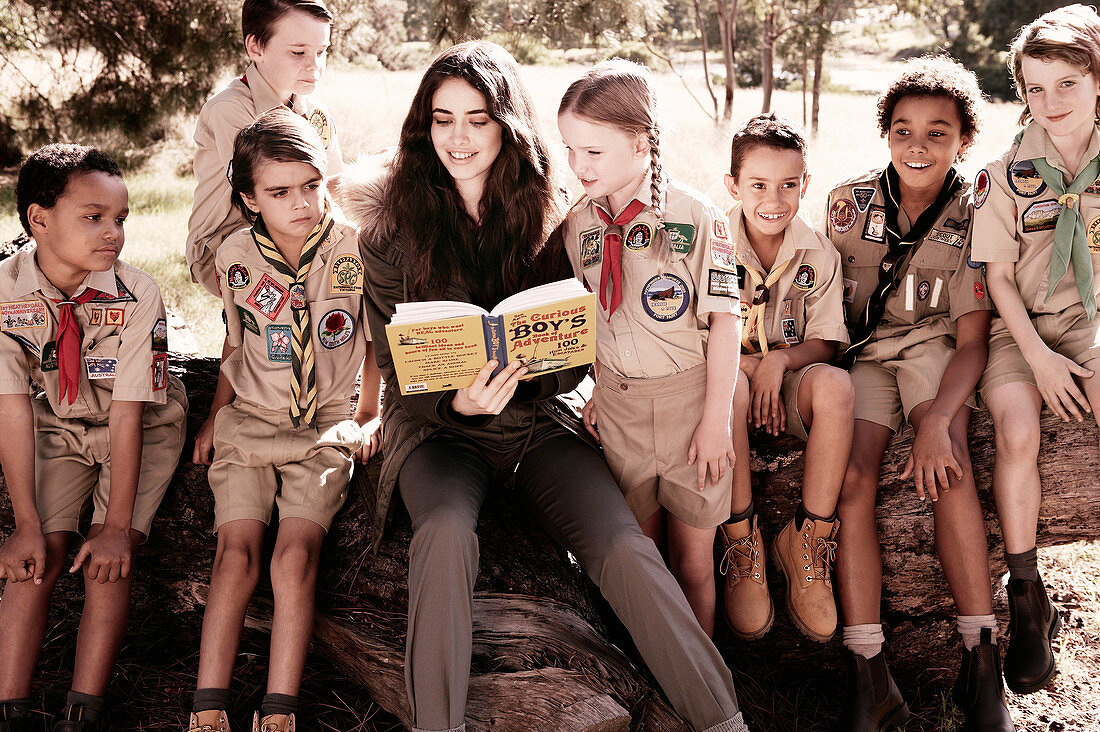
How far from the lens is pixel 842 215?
303 cm

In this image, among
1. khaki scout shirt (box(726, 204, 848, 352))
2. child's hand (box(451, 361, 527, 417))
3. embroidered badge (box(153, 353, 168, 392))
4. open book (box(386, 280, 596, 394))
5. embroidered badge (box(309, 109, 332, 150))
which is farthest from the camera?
embroidered badge (box(309, 109, 332, 150))

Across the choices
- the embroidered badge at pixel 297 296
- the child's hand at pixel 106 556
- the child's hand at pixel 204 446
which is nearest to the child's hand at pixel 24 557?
the child's hand at pixel 106 556

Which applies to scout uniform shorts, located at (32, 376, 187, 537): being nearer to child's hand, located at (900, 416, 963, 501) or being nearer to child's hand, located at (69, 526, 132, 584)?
child's hand, located at (69, 526, 132, 584)

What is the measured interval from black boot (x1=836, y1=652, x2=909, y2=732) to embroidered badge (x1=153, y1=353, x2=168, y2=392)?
2.24 metres

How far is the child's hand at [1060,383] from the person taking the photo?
8.34 ft

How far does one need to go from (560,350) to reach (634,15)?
558cm

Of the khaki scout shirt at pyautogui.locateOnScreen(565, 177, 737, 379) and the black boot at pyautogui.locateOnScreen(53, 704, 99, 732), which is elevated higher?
the khaki scout shirt at pyautogui.locateOnScreen(565, 177, 737, 379)

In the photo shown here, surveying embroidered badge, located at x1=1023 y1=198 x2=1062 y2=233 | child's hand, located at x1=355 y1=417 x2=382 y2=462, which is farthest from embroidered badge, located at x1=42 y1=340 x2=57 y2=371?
embroidered badge, located at x1=1023 y1=198 x2=1062 y2=233

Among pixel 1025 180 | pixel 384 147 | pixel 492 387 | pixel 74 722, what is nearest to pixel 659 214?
pixel 492 387

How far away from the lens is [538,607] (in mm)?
2455

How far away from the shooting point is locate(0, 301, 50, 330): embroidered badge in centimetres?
262

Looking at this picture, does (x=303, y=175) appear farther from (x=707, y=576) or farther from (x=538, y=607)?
(x=707, y=576)

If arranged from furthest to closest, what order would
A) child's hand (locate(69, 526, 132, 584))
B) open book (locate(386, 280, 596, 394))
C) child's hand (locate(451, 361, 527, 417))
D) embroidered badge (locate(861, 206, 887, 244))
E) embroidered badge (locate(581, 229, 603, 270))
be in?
embroidered badge (locate(861, 206, 887, 244)), embroidered badge (locate(581, 229, 603, 270)), child's hand (locate(69, 526, 132, 584)), child's hand (locate(451, 361, 527, 417)), open book (locate(386, 280, 596, 394))

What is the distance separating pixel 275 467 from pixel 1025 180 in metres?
2.49
